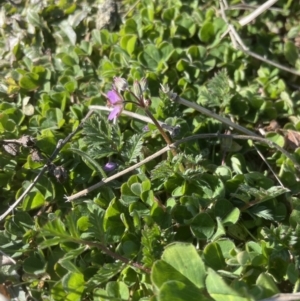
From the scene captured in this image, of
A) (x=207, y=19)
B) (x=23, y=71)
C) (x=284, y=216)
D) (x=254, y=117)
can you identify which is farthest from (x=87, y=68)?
(x=284, y=216)

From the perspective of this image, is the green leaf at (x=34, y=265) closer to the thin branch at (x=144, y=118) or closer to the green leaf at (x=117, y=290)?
the green leaf at (x=117, y=290)

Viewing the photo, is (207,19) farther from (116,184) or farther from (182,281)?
(182,281)

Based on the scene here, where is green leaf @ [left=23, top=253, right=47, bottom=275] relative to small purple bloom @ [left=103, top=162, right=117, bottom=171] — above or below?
below

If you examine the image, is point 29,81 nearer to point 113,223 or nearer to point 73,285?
point 113,223

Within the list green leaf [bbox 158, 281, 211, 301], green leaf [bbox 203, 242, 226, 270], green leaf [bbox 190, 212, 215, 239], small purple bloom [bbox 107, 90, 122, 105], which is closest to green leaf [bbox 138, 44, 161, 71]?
small purple bloom [bbox 107, 90, 122, 105]

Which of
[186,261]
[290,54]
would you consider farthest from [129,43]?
[186,261]

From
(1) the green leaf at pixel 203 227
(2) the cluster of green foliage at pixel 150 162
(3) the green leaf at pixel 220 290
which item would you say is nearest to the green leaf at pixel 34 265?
(2) the cluster of green foliage at pixel 150 162

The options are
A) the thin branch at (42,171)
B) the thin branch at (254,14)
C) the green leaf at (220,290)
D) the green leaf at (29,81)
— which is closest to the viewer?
the green leaf at (220,290)

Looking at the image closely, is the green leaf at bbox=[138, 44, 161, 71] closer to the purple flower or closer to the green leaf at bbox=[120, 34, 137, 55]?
the green leaf at bbox=[120, 34, 137, 55]
